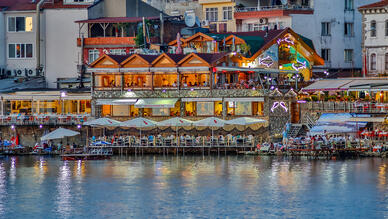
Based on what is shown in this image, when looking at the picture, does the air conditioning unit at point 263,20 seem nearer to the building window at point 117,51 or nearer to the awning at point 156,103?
the building window at point 117,51

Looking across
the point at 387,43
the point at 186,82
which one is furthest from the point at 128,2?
the point at 387,43

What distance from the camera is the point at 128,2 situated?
11519 cm

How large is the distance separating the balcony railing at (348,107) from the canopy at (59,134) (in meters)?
20.6

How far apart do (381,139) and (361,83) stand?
26.5 feet

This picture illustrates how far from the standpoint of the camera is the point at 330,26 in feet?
362

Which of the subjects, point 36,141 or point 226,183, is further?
point 36,141

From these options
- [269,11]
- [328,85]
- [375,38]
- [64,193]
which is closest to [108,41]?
[269,11]

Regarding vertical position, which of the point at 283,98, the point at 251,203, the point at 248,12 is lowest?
the point at 251,203

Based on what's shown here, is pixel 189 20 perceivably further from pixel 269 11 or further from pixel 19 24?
pixel 19 24

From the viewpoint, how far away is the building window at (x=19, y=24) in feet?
374

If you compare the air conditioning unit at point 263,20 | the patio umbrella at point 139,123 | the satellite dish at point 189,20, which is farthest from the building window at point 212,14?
the patio umbrella at point 139,123

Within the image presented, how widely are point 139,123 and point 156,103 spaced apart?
397 cm

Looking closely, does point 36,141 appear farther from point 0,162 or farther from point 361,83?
point 361,83

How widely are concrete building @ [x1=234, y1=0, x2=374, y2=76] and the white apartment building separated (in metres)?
20.2
